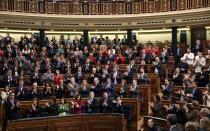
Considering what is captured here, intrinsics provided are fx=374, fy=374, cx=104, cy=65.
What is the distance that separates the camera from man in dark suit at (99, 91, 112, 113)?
29.4ft

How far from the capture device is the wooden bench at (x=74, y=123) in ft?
24.9

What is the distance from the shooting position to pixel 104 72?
11180 millimetres

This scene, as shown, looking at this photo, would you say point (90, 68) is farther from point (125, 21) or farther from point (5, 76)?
point (125, 21)

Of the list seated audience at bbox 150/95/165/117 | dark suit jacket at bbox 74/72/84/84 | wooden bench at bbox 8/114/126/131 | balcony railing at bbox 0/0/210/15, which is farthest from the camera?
balcony railing at bbox 0/0/210/15

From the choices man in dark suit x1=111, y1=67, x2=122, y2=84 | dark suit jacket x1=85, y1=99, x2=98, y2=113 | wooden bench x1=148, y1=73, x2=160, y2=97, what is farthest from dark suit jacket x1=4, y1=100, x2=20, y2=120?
wooden bench x1=148, y1=73, x2=160, y2=97

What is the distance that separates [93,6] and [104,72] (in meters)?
7.92

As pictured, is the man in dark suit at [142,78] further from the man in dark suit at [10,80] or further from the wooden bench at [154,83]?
→ the man in dark suit at [10,80]

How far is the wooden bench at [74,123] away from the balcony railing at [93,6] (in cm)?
948

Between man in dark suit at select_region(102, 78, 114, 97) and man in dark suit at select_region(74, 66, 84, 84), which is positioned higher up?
man in dark suit at select_region(74, 66, 84, 84)

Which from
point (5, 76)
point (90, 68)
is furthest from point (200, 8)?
point (5, 76)

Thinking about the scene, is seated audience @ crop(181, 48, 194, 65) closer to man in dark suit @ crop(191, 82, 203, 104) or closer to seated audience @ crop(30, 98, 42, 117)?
man in dark suit @ crop(191, 82, 203, 104)

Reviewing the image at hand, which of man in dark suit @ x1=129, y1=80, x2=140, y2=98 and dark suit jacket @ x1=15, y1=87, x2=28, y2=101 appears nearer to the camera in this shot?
dark suit jacket @ x1=15, y1=87, x2=28, y2=101

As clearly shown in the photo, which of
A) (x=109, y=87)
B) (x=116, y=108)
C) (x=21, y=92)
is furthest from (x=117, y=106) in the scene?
(x=21, y=92)

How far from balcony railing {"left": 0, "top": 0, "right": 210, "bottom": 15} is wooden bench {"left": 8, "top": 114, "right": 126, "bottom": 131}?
948 cm
